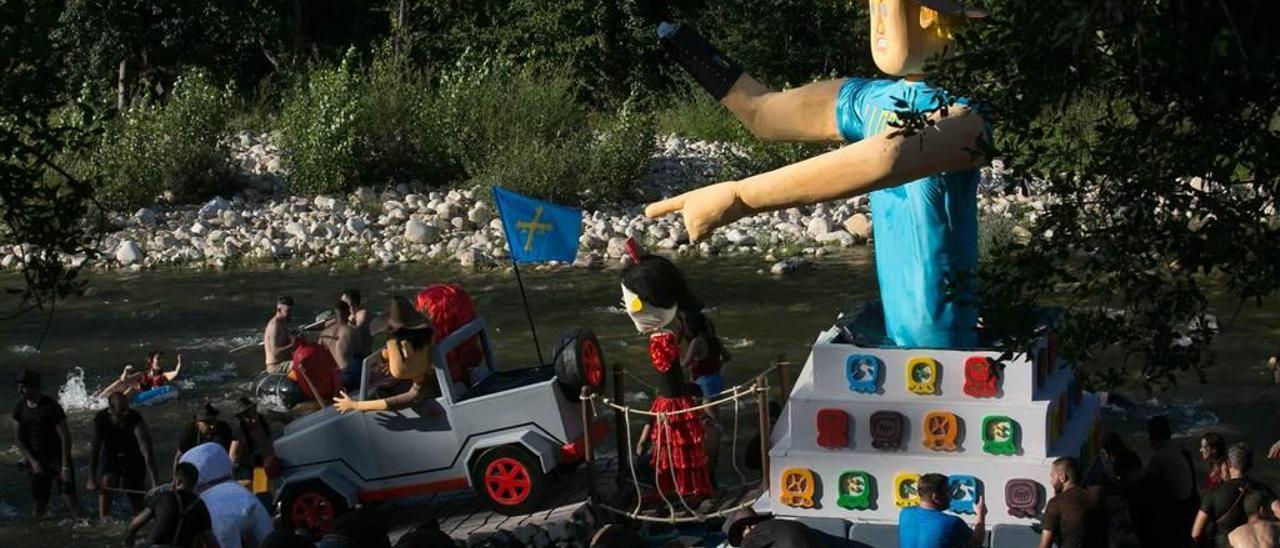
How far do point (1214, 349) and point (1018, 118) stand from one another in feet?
41.4

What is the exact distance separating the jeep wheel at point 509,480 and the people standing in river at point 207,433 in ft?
5.22

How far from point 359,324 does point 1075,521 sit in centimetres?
643

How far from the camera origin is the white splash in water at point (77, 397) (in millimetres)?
17078

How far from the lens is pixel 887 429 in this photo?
31.1ft

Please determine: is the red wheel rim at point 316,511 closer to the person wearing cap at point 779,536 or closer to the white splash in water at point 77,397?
the person wearing cap at point 779,536

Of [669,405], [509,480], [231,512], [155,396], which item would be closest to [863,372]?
[669,405]

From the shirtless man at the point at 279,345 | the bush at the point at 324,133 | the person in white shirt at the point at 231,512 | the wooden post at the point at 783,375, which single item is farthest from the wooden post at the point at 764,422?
the bush at the point at 324,133

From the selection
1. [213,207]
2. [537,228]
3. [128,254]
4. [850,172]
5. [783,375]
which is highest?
[213,207]

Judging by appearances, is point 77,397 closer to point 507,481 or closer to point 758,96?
point 507,481

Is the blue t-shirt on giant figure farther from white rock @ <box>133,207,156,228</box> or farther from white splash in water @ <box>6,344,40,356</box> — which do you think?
white rock @ <box>133,207,156,228</box>

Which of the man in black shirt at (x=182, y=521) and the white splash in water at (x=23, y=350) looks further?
the white splash in water at (x=23, y=350)

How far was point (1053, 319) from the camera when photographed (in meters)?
9.89

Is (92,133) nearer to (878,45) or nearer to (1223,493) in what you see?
(878,45)

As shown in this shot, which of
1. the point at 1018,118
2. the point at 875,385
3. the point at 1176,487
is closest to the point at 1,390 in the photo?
the point at 875,385
